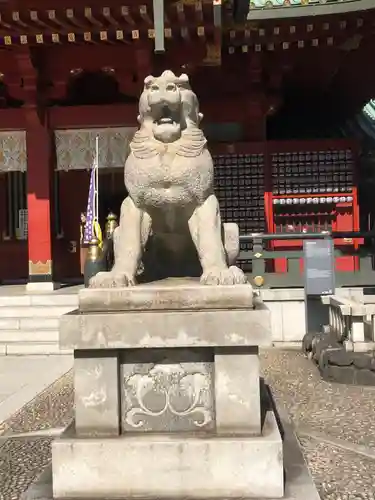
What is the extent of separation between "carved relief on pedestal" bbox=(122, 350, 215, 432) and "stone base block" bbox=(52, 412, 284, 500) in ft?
0.44

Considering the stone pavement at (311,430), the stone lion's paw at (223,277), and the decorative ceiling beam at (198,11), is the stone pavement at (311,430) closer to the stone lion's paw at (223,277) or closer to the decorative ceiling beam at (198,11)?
the stone lion's paw at (223,277)

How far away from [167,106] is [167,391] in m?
1.55

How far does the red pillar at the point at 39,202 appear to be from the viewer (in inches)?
370

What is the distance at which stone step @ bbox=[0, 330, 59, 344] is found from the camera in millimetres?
7586

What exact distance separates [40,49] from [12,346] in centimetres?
478

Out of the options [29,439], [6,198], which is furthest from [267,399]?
[6,198]

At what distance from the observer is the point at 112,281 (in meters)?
2.97

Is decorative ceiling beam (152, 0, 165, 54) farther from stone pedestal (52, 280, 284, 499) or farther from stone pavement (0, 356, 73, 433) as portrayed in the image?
stone pedestal (52, 280, 284, 499)

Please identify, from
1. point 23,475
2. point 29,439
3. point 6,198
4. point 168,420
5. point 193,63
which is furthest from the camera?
point 6,198

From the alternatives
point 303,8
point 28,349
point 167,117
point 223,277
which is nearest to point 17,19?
point 303,8

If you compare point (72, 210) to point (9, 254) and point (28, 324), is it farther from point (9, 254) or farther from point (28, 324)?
point (28, 324)

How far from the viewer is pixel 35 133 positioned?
371 inches

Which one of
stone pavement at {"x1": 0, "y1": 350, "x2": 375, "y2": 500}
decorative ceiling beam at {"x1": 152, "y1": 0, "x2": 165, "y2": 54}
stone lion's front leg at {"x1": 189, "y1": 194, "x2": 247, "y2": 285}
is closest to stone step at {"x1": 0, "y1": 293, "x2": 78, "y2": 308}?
stone pavement at {"x1": 0, "y1": 350, "x2": 375, "y2": 500}

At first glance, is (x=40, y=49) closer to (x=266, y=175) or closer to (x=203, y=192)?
(x=266, y=175)
